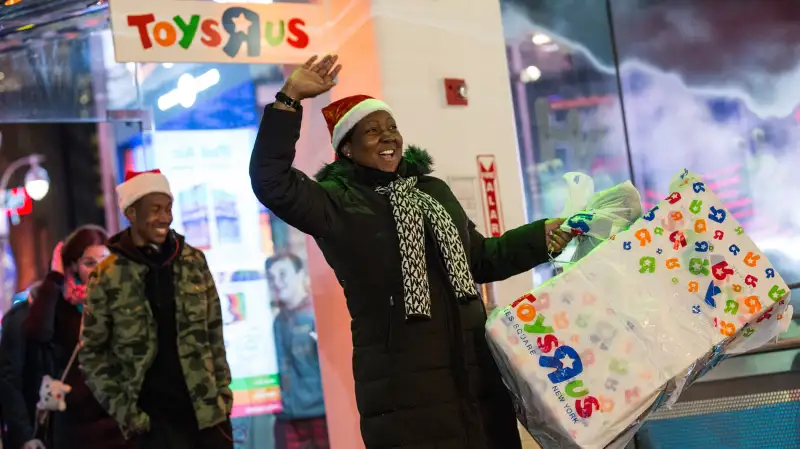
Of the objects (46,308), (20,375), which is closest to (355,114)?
(46,308)

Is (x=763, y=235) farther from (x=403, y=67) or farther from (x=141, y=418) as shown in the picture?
(x=141, y=418)

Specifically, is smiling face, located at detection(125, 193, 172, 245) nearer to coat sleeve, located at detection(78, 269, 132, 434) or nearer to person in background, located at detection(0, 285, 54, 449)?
coat sleeve, located at detection(78, 269, 132, 434)

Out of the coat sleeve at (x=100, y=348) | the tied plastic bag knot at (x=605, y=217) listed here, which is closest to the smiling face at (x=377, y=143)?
the tied plastic bag knot at (x=605, y=217)

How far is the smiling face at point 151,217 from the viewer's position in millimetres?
3234

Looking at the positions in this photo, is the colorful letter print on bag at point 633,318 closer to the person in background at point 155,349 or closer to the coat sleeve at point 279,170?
the coat sleeve at point 279,170

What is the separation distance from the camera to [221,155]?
19.5 ft

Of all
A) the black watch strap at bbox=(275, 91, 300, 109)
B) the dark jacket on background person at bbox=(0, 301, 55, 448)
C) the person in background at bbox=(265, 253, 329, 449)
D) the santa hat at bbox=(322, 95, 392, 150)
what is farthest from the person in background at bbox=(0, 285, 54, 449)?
the black watch strap at bbox=(275, 91, 300, 109)

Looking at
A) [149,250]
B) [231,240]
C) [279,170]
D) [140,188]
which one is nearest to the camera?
[279,170]

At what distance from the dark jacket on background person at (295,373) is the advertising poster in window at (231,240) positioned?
1.8 inches

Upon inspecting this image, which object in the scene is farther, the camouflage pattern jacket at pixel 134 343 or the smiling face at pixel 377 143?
the camouflage pattern jacket at pixel 134 343

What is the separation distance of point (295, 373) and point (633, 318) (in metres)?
3.78

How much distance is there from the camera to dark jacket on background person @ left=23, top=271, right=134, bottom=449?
4.04m

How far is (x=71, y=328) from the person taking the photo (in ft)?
14.3

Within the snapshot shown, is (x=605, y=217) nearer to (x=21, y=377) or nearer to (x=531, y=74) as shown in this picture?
(x=531, y=74)
